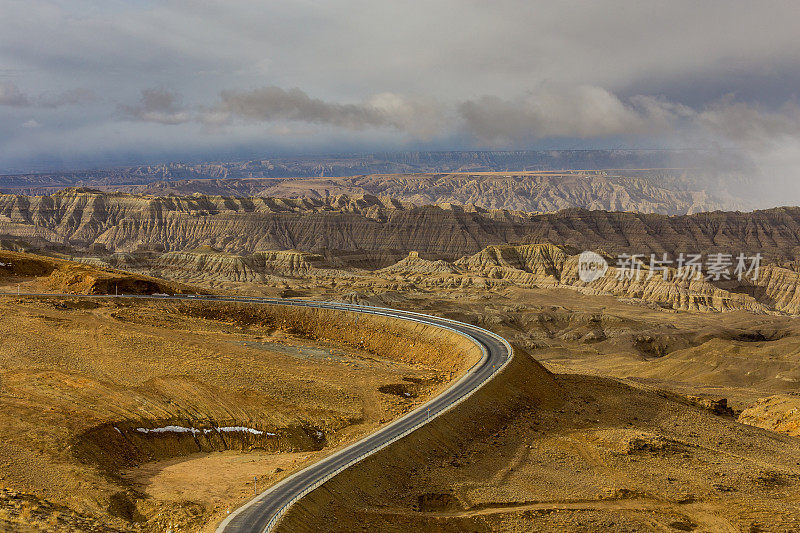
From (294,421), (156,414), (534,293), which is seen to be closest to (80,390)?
(156,414)

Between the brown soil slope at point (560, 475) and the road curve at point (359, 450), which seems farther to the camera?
the brown soil slope at point (560, 475)

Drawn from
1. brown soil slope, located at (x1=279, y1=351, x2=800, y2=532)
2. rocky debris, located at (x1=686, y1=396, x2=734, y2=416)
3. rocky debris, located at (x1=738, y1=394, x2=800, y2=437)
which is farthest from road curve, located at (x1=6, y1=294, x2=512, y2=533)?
rocky debris, located at (x1=738, y1=394, x2=800, y2=437)

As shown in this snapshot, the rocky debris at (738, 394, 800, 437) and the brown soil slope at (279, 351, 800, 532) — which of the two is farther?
the rocky debris at (738, 394, 800, 437)

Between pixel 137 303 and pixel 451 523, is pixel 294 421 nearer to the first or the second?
pixel 451 523

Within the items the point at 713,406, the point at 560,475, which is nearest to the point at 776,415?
the point at 713,406

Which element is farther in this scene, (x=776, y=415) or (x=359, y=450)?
(x=776, y=415)

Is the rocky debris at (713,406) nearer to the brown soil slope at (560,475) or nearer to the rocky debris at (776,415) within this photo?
the rocky debris at (776,415)

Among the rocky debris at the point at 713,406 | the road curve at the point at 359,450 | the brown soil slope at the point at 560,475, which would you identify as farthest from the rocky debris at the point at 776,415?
the road curve at the point at 359,450

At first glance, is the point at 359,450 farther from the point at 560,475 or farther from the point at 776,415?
the point at 776,415

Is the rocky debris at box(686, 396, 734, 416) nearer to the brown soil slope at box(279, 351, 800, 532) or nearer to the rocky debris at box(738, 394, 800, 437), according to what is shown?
the rocky debris at box(738, 394, 800, 437)

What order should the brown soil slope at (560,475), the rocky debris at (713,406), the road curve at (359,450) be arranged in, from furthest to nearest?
the rocky debris at (713,406) → the brown soil slope at (560,475) → the road curve at (359,450)

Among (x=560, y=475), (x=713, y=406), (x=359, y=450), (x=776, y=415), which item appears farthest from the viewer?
(x=713, y=406)

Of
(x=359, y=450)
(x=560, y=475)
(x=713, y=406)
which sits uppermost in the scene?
(x=359, y=450)
